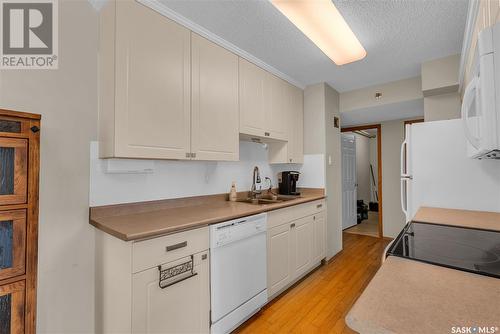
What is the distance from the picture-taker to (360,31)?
1.92m

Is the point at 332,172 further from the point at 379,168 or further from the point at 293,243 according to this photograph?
the point at 379,168

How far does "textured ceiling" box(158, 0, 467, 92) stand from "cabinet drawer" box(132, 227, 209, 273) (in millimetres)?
1566

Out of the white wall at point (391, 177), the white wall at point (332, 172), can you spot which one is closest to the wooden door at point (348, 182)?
the white wall at point (391, 177)

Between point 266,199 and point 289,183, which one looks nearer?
point 266,199

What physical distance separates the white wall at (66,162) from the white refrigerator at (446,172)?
2668 millimetres

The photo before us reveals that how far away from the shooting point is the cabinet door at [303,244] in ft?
7.91

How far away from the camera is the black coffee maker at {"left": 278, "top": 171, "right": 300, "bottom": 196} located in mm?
2967

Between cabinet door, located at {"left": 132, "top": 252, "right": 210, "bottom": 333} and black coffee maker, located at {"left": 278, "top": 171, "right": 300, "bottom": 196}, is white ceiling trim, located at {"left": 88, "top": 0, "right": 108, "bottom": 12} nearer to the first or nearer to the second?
cabinet door, located at {"left": 132, "top": 252, "right": 210, "bottom": 333}

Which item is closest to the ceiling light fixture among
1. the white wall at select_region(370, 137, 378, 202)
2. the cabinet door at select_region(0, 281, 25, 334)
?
the cabinet door at select_region(0, 281, 25, 334)

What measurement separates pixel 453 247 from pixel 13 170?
206 centimetres

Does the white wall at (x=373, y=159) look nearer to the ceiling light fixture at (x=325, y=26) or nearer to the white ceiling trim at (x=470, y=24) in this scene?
the white ceiling trim at (x=470, y=24)

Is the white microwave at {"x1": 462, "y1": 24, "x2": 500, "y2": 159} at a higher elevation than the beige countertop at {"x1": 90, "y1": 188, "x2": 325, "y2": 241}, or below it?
higher

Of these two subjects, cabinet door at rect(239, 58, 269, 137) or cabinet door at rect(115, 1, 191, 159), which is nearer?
cabinet door at rect(115, 1, 191, 159)

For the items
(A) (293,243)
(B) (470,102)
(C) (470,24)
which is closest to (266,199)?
(A) (293,243)
